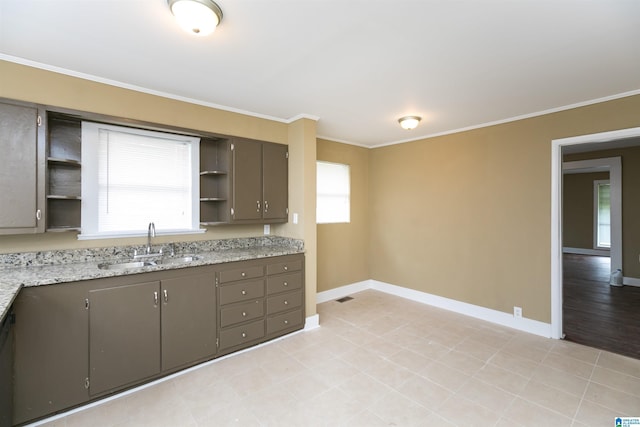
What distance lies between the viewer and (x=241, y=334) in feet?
9.47

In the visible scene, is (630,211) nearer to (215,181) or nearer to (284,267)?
(284,267)

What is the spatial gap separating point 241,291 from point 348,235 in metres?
2.43

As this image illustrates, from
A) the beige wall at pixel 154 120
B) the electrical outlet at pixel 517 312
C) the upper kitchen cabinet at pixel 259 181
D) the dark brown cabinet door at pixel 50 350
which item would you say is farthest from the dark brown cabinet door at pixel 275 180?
the electrical outlet at pixel 517 312

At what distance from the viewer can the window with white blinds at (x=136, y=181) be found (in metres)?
2.58

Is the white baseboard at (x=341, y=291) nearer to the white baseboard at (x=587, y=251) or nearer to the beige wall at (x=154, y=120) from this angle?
the beige wall at (x=154, y=120)

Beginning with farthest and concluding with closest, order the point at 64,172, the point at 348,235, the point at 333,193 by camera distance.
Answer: the point at 348,235 → the point at 333,193 → the point at 64,172

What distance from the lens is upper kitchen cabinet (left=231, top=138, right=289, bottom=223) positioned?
10.6 feet

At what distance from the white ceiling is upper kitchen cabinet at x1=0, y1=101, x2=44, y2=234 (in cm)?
48

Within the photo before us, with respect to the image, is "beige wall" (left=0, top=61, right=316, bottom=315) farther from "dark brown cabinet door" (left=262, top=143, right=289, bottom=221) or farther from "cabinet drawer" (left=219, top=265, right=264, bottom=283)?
"cabinet drawer" (left=219, top=265, right=264, bottom=283)

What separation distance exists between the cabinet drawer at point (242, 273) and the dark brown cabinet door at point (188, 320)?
118 mm

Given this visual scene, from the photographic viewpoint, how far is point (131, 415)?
6.63ft

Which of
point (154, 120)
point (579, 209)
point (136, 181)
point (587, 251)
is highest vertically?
point (154, 120)

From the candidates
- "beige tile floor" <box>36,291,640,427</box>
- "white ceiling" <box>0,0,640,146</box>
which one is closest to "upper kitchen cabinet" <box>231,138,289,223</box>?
"white ceiling" <box>0,0,640,146</box>

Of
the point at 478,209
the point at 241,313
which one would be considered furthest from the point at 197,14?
the point at 478,209
